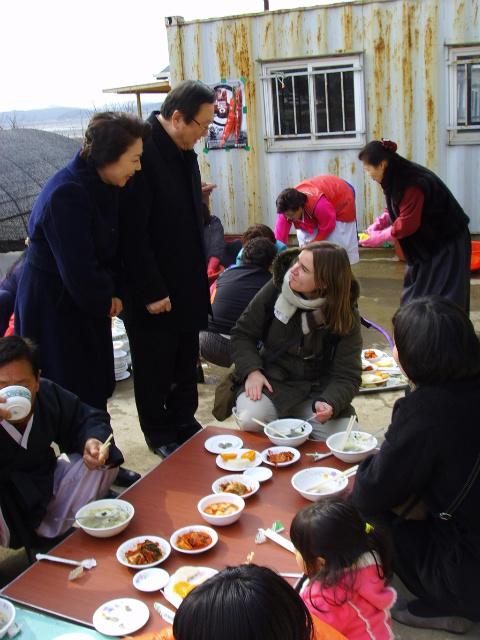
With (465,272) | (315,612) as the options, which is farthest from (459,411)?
(465,272)

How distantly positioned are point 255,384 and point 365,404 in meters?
1.20

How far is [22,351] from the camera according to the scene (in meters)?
2.26

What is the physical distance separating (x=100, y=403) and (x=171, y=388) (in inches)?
20.2

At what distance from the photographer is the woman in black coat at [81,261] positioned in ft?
8.30

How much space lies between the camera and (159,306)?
9.67ft

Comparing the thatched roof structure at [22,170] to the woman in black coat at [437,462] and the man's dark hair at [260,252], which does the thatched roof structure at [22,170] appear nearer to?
the man's dark hair at [260,252]

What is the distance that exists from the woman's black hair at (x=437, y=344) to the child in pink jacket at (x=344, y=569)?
496 millimetres

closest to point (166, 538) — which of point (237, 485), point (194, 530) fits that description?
point (194, 530)

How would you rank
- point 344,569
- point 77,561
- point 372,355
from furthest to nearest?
point 372,355 < point 77,561 < point 344,569

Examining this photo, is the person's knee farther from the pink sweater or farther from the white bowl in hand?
the pink sweater

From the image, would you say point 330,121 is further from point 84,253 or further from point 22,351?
point 22,351

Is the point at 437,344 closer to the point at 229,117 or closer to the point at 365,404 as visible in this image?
the point at 365,404

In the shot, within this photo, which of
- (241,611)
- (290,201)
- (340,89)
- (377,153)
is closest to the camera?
(241,611)

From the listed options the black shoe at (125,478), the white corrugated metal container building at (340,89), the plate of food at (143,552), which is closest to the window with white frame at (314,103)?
the white corrugated metal container building at (340,89)
